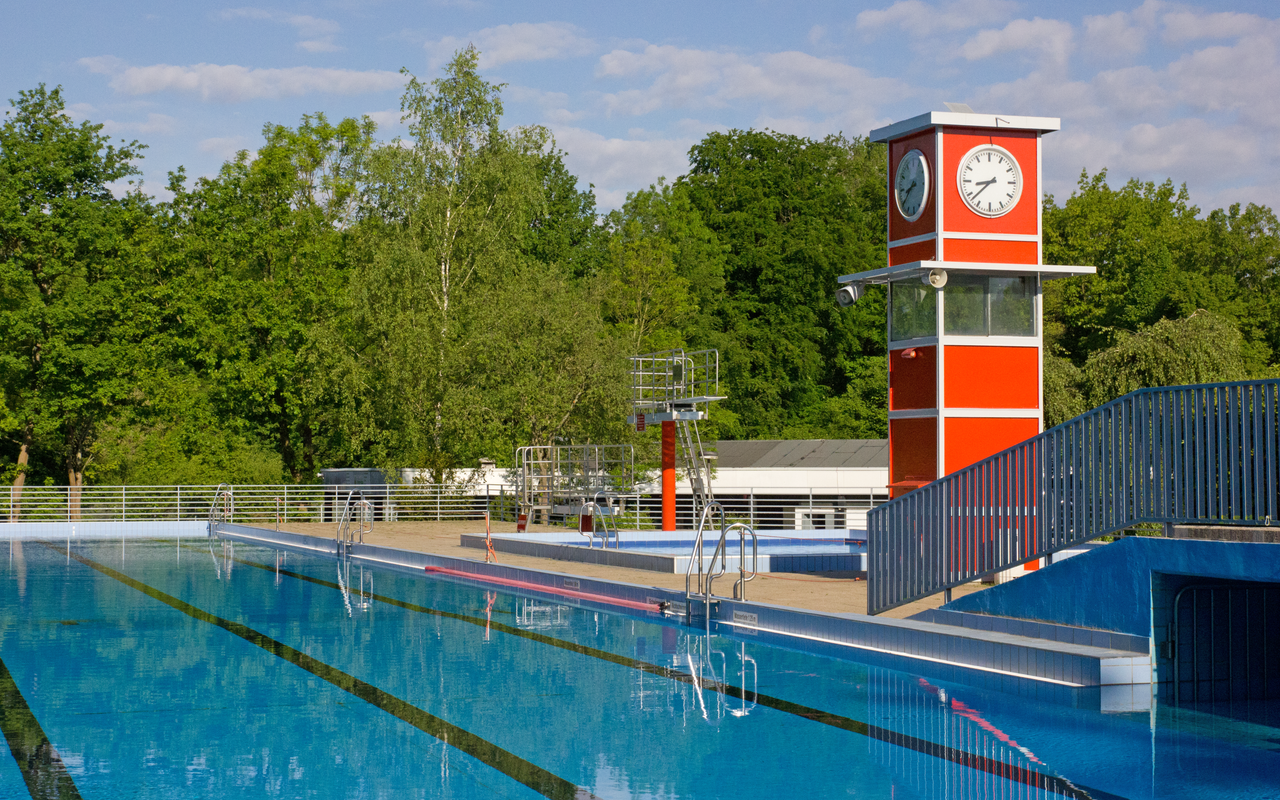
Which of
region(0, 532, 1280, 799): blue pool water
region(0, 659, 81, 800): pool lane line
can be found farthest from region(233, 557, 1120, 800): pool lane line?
region(0, 659, 81, 800): pool lane line

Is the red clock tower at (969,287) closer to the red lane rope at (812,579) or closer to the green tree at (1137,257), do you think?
the red lane rope at (812,579)

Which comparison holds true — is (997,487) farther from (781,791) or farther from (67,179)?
(67,179)

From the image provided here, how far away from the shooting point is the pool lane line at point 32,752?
20.0 feet

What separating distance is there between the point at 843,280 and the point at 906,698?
8054mm

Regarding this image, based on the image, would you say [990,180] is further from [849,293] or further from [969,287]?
[849,293]

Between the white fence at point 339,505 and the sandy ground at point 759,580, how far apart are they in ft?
22.1

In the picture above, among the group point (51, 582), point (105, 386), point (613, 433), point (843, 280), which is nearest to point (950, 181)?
point (843, 280)

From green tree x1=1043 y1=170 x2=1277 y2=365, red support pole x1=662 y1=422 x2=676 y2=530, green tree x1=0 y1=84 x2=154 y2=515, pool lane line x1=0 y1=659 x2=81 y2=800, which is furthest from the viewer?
green tree x1=1043 y1=170 x2=1277 y2=365

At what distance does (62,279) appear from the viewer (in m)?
37.5

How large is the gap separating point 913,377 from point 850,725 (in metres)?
8.15

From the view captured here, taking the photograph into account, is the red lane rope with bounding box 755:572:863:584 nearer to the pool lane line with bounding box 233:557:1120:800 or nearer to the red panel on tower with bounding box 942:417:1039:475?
the red panel on tower with bounding box 942:417:1039:475

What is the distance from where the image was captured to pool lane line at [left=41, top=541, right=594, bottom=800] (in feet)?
20.4

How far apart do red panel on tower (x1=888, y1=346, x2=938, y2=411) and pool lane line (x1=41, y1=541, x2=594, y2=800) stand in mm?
7913

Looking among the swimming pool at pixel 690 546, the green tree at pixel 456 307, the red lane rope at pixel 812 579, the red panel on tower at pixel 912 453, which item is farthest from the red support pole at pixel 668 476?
the red panel on tower at pixel 912 453
